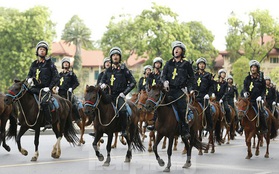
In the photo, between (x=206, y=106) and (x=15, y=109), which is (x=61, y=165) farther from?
(x=206, y=106)

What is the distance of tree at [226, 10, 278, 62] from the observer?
80.8 meters

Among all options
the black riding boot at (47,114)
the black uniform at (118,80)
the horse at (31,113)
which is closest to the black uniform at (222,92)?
the horse at (31,113)

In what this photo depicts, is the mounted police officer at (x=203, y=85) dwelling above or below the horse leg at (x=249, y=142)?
above

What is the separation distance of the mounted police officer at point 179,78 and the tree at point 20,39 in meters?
59.5

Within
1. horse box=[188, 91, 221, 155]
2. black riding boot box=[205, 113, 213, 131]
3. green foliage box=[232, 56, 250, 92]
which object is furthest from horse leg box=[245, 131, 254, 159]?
green foliage box=[232, 56, 250, 92]

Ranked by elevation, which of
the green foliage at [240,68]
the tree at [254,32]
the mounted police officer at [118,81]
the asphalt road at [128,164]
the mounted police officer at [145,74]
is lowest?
the asphalt road at [128,164]

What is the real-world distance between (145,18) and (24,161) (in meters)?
59.3

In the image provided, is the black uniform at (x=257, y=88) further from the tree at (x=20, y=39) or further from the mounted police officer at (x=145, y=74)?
the tree at (x=20, y=39)

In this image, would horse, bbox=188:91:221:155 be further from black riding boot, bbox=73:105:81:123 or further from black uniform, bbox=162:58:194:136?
black riding boot, bbox=73:105:81:123

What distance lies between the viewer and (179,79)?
14086 mm

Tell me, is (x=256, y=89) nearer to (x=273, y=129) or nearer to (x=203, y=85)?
(x=273, y=129)

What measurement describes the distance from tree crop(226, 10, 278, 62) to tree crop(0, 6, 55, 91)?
81.6 feet

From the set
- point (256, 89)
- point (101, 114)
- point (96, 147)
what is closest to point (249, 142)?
point (256, 89)

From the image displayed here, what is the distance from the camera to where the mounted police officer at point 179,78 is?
13891 millimetres
